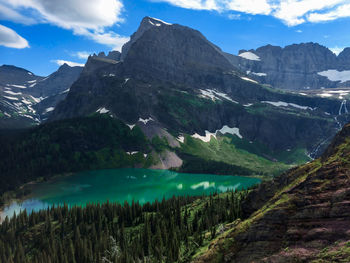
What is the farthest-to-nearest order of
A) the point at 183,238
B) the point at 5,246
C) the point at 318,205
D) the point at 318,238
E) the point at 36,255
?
the point at 5,246 → the point at 36,255 → the point at 183,238 → the point at 318,205 → the point at 318,238

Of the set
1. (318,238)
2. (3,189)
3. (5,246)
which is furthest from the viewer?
(3,189)

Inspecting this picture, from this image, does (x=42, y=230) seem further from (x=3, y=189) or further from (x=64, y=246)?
(x=3, y=189)

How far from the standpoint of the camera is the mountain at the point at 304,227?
2814 cm

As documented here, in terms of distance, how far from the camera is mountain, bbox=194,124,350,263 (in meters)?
28.1

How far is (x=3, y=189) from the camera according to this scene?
186 metres

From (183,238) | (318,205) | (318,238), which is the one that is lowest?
(183,238)

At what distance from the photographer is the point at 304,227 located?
102 feet

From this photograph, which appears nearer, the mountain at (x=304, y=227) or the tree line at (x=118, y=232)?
the mountain at (x=304, y=227)

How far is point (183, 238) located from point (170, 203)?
37.8 metres

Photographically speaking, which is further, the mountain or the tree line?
the tree line

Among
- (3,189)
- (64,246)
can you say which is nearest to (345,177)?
(64,246)

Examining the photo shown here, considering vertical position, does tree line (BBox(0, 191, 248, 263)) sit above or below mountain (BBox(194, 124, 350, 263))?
below

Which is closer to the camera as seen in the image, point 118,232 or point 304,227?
point 304,227

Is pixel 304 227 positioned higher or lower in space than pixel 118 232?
higher
